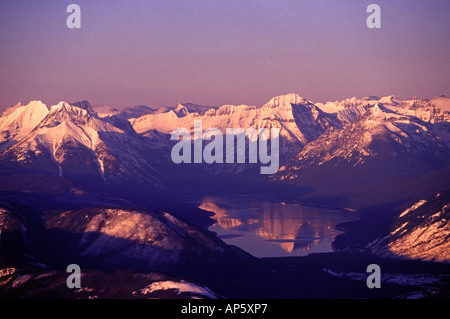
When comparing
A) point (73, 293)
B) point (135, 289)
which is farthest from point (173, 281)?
point (73, 293)

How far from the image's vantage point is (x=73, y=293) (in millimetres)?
193625
